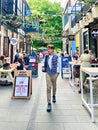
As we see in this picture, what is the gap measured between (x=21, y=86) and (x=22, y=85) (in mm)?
51

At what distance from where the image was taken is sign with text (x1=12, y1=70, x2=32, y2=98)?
33.6ft

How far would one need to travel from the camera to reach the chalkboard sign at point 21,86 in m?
10.2

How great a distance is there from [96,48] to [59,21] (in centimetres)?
4266

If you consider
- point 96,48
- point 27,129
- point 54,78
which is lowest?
point 27,129

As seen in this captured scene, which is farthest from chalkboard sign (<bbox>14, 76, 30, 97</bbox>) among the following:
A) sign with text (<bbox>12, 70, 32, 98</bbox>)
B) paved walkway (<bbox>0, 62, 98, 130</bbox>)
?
paved walkway (<bbox>0, 62, 98, 130</bbox>)

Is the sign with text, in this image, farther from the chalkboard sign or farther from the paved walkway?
the paved walkway

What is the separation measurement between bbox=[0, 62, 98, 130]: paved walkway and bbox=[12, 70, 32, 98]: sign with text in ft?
0.99

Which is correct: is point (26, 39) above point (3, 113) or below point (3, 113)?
above

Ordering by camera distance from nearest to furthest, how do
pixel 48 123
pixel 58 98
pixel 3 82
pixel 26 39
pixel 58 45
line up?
pixel 48 123, pixel 58 98, pixel 3 82, pixel 26 39, pixel 58 45

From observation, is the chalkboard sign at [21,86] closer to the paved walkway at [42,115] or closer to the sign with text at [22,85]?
the sign with text at [22,85]

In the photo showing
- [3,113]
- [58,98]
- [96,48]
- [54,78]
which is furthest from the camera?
[96,48]

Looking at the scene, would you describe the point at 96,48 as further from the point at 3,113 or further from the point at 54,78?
the point at 3,113

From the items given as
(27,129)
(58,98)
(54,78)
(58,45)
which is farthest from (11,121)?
(58,45)

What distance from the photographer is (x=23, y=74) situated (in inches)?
420
